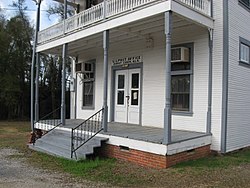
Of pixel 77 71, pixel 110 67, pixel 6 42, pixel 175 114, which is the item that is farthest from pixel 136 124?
pixel 6 42

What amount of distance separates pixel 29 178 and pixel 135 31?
20.2ft

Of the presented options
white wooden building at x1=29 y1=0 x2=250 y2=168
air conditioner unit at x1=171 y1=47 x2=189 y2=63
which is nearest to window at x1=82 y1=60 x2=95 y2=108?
white wooden building at x1=29 y1=0 x2=250 y2=168

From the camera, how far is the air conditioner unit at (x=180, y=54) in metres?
9.69

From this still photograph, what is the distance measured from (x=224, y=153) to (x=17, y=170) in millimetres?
5947

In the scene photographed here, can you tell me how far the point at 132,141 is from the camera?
800 cm

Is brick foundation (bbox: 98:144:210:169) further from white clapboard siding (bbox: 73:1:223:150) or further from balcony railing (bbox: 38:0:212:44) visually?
balcony railing (bbox: 38:0:212:44)

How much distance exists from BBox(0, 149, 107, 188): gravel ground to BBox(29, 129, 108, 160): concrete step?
1.09 m

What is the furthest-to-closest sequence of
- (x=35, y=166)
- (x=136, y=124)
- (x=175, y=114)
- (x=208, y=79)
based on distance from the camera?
1. (x=136, y=124)
2. (x=175, y=114)
3. (x=208, y=79)
4. (x=35, y=166)

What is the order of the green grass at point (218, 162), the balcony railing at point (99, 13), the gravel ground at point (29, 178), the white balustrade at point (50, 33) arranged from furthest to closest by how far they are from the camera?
the white balustrade at point (50, 33)
the balcony railing at point (99, 13)
the green grass at point (218, 162)
the gravel ground at point (29, 178)

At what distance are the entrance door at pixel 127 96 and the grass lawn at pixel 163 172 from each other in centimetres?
393

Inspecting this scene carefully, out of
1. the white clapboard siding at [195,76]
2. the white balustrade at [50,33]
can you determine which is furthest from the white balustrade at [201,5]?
the white balustrade at [50,33]

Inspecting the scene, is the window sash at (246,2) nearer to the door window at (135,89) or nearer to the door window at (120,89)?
the door window at (135,89)

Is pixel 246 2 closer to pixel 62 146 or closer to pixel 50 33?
pixel 50 33

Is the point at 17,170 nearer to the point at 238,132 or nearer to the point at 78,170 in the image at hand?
the point at 78,170
